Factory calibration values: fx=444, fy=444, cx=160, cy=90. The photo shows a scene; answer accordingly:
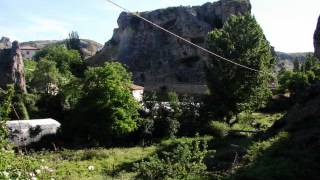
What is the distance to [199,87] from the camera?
A: 7869cm

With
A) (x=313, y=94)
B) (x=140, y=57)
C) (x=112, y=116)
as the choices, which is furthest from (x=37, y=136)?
(x=140, y=57)

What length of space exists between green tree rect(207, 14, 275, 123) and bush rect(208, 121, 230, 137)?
121cm

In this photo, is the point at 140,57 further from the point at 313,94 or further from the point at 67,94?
the point at 313,94

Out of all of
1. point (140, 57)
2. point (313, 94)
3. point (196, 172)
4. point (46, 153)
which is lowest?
point (46, 153)

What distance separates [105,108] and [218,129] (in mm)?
11215

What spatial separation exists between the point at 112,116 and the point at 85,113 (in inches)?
112

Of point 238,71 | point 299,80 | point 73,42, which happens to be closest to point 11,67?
point 238,71

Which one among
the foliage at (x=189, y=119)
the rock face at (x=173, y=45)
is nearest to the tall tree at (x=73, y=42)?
the rock face at (x=173, y=45)

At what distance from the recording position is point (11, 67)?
59.4 meters

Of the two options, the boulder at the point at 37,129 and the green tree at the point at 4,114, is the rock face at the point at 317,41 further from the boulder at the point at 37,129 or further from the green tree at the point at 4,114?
the green tree at the point at 4,114

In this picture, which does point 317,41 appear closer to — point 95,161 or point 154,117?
point 154,117

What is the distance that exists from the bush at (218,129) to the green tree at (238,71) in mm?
1210

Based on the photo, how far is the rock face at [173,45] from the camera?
89.1 meters

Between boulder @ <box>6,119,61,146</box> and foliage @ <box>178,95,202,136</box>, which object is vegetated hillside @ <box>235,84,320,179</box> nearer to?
foliage @ <box>178,95,202,136</box>
